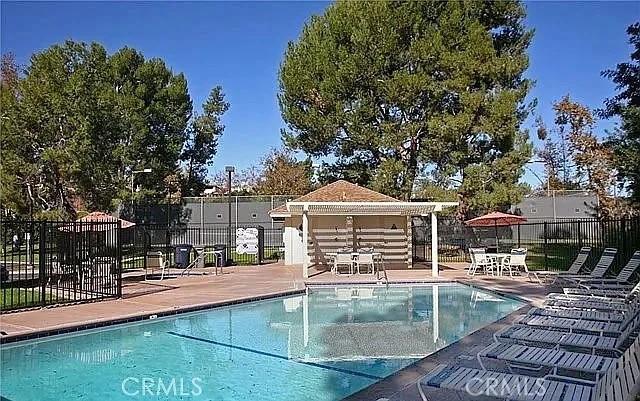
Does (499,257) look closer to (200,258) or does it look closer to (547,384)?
(200,258)

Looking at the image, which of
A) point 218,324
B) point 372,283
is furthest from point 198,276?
point 218,324

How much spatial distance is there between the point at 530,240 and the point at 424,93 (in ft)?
36.6

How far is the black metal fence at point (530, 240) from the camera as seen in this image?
18031 millimetres

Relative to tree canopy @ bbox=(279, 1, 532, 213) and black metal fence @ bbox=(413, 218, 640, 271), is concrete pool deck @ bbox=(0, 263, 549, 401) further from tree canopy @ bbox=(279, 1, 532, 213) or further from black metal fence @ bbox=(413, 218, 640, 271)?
tree canopy @ bbox=(279, 1, 532, 213)

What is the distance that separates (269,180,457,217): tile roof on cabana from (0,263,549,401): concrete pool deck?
204 centimetres

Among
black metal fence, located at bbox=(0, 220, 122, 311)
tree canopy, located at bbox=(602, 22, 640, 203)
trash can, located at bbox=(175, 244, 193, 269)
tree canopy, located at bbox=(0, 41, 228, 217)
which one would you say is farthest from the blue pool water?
tree canopy, located at bbox=(0, 41, 228, 217)

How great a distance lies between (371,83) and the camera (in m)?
23.6

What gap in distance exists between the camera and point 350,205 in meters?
16.2

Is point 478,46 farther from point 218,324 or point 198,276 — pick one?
point 218,324

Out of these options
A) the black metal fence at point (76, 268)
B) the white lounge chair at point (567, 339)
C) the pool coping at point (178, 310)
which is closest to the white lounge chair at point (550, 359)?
the white lounge chair at point (567, 339)

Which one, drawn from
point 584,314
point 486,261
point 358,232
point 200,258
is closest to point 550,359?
point 584,314

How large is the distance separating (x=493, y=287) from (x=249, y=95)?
19141 mm

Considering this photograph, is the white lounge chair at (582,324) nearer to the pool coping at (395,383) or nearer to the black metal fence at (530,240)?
the pool coping at (395,383)

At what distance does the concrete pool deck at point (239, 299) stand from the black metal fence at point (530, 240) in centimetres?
318
